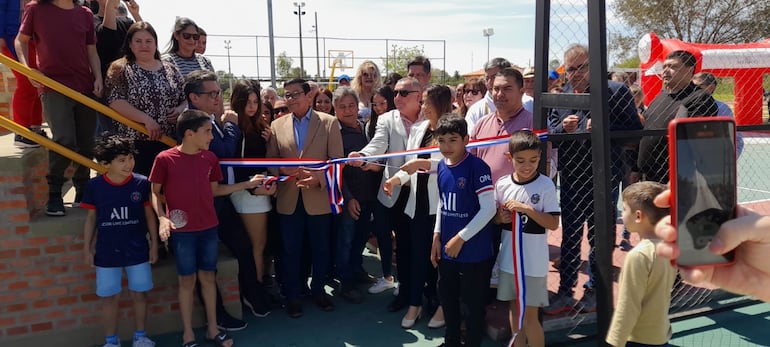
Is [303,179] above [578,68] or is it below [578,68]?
below

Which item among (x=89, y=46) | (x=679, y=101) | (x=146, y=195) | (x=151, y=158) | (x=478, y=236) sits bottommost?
(x=478, y=236)

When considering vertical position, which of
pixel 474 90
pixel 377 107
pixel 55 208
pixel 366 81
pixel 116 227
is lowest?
pixel 116 227

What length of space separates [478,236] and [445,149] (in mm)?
573

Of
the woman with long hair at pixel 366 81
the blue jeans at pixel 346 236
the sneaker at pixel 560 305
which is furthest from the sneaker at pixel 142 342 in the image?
the woman with long hair at pixel 366 81

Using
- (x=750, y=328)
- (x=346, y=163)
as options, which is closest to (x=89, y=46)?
(x=346, y=163)

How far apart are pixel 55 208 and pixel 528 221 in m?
3.17

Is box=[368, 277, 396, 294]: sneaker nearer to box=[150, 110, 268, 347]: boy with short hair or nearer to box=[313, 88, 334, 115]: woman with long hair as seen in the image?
box=[150, 110, 268, 347]: boy with short hair

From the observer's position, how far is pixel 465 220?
3152 mm

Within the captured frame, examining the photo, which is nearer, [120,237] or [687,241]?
[687,241]

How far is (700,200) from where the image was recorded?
1.29m

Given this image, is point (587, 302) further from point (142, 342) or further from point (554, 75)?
point (142, 342)

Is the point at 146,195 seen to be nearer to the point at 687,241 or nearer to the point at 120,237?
the point at 120,237

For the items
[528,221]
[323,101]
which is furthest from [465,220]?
[323,101]

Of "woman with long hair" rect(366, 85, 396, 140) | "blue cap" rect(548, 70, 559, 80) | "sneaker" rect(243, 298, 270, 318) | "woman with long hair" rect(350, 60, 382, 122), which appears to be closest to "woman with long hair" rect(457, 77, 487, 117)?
"blue cap" rect(548, 70, 559, 80)
